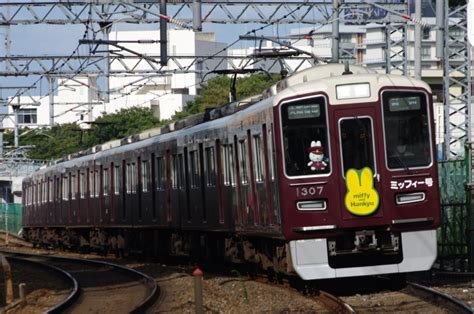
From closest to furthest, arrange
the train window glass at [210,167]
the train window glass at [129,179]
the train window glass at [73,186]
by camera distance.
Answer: the train window glass at [210,167]
the train window glass at [129,179]
the train window glass at [73,186]

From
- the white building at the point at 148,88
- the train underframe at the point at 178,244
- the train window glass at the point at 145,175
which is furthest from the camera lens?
the white building at the point at 148,88

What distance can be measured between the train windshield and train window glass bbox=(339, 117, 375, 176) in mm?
222

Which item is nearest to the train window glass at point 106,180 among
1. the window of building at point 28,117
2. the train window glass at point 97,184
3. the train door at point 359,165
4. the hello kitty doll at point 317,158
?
the train window glass at point 97,184

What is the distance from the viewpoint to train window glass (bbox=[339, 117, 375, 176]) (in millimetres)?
16234

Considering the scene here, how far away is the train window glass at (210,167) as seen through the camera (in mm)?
21703

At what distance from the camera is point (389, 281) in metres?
17.5

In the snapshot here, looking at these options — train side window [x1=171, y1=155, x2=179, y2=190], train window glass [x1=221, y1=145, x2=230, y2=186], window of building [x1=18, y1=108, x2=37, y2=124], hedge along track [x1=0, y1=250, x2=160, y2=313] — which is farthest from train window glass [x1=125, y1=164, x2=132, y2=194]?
window of building [x1=18, y1=108, x2=37, y2=124]

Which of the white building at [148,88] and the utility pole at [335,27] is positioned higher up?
the white building at [148,88]

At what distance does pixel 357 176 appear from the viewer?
53.2ft

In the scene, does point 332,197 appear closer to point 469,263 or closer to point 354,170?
point 354,170

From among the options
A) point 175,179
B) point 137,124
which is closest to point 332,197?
point 175,179

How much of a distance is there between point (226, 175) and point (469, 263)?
399cm

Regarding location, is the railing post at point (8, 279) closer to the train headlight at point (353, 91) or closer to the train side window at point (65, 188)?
the train headlight at point (353, 91)

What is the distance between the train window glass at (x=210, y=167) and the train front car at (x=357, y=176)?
5415 millimetres
